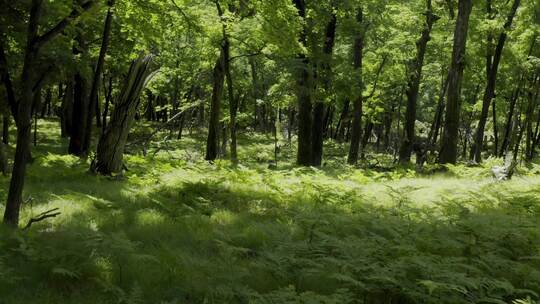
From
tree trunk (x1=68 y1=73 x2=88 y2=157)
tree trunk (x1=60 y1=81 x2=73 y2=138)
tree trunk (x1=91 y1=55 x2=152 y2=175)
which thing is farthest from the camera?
tree trunk (x1=60 y1=81 x2=73 y2=138)

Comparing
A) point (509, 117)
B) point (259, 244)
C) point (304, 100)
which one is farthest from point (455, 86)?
point (509, 117)

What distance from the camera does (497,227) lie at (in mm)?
6832

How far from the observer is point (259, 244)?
661 centimetres

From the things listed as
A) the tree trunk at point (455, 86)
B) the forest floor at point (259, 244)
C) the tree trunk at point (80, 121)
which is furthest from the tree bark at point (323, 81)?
the tree trunk at point (80, 121)

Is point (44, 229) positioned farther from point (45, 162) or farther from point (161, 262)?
point (45, 162)

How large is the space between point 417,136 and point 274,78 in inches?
1346

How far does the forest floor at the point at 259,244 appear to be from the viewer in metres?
4.72

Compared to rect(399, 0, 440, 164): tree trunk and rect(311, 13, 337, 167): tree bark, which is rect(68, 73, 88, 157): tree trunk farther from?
rect(399, 0, 440, 164): tree trunk

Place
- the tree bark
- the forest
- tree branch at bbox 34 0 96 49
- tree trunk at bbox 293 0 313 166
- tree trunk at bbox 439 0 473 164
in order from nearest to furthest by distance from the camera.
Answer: the forest
tree branch at bbox 34 0 96 49
tree trunk at bbox 439 0 473 164
tree trunk at bbox 293 0 313 166
the tree bark

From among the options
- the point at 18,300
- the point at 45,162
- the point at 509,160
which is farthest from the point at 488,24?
the point at 18,300

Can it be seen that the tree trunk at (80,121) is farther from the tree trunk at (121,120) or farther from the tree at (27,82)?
the tree at (27,82)

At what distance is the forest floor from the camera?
4.72 metres

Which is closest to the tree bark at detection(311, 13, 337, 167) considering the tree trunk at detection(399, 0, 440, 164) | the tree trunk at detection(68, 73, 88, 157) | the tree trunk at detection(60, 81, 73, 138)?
the tree trunk at detection(399, 0, 440, 164)

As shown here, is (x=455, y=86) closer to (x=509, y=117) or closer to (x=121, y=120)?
(x=121, y=120)
